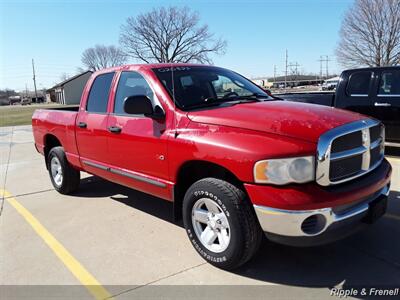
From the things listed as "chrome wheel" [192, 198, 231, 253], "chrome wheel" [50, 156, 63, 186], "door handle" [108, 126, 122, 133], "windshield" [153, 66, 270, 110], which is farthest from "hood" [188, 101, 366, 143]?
"chrome wheel" [50, 156, 63, 186]

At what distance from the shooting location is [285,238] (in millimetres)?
3053

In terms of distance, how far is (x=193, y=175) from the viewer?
3979 mm

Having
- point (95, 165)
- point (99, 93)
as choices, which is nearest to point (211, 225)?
point (95, 165)

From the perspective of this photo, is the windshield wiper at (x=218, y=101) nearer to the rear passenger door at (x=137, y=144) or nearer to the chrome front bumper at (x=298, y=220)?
the rear passenger door at (x=137, y=144)

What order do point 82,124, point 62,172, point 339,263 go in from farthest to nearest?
point 62,172
point 82,124
point 339,263

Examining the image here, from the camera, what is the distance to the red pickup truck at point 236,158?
118 inches

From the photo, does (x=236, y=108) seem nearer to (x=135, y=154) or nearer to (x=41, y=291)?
(x=135, y=154)

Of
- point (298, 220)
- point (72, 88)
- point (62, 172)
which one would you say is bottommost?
point (62, 172)

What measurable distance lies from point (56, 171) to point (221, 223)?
398cm

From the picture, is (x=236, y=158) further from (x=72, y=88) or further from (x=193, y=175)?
(x=72, y=88)

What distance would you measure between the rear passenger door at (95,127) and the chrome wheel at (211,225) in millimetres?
1773

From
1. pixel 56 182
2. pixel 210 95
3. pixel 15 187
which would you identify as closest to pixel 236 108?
pixel 210 95

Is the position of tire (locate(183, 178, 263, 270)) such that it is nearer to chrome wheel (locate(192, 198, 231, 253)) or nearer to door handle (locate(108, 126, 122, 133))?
chrome wheel (locate(192, 198, 231, 253))

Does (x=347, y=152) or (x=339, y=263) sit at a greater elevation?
(x=347, y=152)
